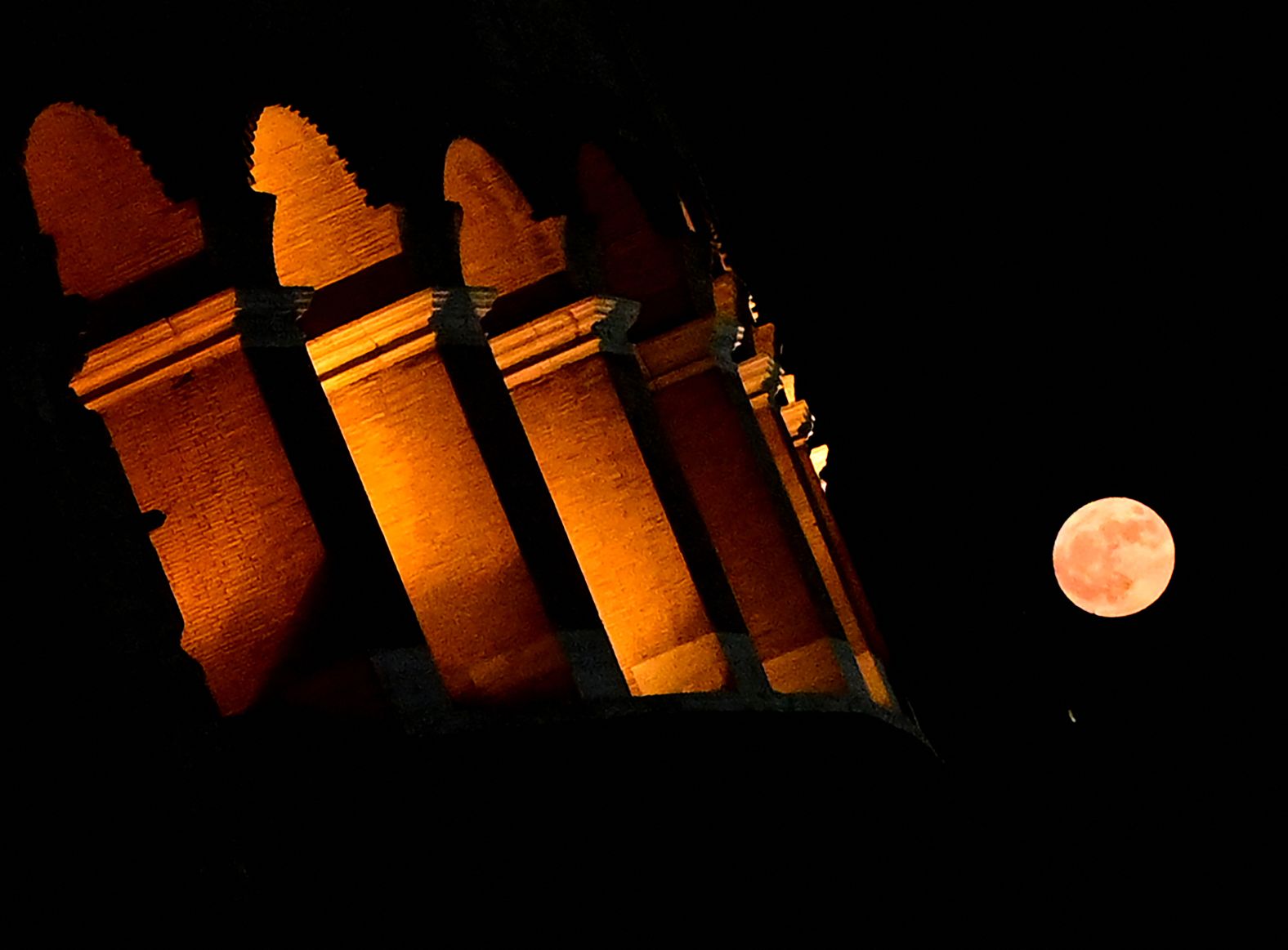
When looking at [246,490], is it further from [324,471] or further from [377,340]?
[377,340]

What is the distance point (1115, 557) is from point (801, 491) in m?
4.77

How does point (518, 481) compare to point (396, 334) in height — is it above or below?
below

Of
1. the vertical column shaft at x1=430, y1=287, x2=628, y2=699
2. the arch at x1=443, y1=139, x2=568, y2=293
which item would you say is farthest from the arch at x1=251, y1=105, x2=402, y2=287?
the arch at x1=443, y1=139, x2=568, y2=293

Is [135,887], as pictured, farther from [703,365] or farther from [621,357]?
[703,365]

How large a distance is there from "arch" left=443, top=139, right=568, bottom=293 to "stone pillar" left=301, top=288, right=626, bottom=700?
57.6 inches

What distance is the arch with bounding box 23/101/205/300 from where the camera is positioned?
12.7 metres

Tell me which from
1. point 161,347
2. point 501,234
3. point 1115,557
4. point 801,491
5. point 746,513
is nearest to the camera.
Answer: point 161,347

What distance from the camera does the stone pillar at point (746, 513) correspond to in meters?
17.2

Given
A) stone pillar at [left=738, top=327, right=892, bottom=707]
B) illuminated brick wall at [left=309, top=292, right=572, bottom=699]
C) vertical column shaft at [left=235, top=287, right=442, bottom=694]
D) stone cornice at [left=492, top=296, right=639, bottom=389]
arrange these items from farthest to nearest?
stone pillar at [left=738, top=327, right=892, bottom=707]
stone cornice at [left=492, top=296, right=639, bottom=389]
illuminated brick wall at [left=309, top=292, right=572, bottom=699]
vertical column shaft at [left=235, top=287, right=442, bottom=694]

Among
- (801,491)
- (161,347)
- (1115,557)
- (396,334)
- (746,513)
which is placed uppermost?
(161,347)

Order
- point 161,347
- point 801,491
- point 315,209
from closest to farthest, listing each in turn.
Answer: point 161,347 → point 315,209 → point 801,491

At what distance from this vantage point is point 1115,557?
51.0ft

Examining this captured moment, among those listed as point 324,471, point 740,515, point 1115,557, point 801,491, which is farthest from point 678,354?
point 324,471

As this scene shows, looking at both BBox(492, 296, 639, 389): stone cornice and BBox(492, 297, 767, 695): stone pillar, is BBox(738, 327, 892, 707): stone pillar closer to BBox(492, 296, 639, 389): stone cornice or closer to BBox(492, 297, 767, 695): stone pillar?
BBox(492, 297, 767, 695): stone pillar
